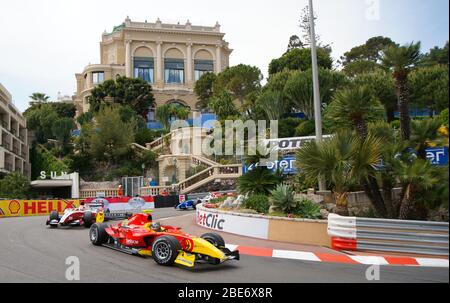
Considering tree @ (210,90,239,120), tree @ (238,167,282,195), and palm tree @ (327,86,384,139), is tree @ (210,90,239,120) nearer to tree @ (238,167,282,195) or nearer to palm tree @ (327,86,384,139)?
tree @ (238,167,282,195)

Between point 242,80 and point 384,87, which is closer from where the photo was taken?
point 384,87

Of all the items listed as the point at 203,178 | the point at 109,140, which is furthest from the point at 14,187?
the point at 203,178

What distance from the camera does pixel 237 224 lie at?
15.6 m

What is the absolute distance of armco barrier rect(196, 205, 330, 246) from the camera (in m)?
13.0

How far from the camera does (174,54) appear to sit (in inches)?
3605

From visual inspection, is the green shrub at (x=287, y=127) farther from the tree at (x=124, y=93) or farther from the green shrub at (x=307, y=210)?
the tree at (x=124, y=93)

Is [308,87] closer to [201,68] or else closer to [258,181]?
[258,181]

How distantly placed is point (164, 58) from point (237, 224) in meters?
79.4

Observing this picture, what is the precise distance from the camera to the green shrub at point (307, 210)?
563 inches

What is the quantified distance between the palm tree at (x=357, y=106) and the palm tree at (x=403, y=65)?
847 mm

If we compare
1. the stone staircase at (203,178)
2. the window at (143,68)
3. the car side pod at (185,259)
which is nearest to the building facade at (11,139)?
the stone staircase at (203,178)
